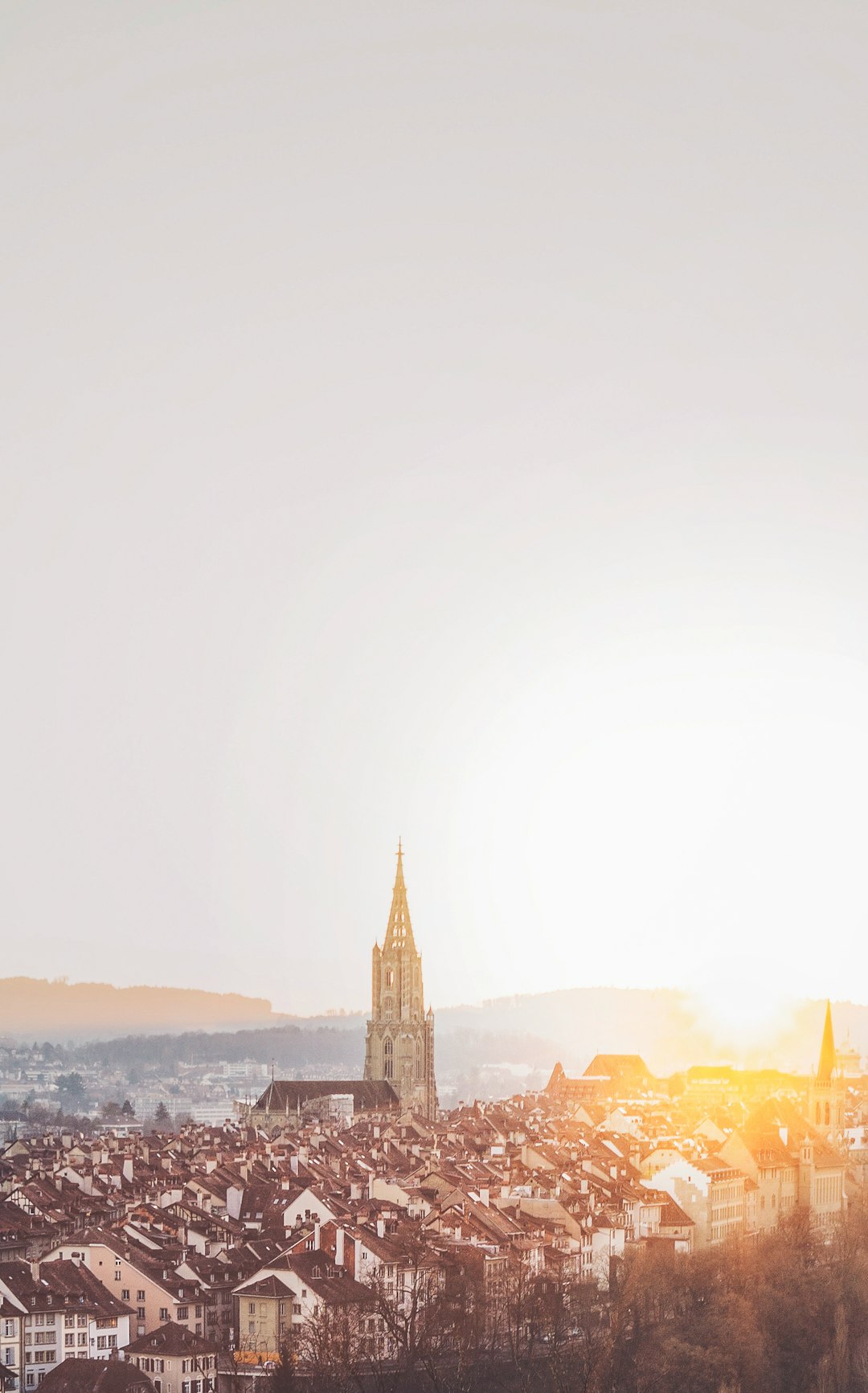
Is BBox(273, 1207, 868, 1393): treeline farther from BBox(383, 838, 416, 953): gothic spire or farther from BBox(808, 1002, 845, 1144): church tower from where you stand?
BBox(383, 838, 416, 953): gothic spire

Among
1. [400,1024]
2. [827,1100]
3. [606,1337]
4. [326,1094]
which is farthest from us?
[400,1024]

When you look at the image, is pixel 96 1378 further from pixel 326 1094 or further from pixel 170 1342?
pixel 326 1094

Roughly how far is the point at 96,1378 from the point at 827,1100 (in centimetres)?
6329

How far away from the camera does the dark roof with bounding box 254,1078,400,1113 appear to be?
10706cm

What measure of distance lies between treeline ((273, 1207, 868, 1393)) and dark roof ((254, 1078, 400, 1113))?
5737 cm

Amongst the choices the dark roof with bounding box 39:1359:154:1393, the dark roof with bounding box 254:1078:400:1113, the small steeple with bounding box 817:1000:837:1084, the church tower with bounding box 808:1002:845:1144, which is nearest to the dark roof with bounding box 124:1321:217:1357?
the dark roof with bounding box 39:1359:154:1393

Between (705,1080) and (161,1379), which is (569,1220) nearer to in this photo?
(161,1379)

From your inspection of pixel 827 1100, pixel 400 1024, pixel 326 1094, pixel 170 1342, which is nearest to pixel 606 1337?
pixel 170 1342

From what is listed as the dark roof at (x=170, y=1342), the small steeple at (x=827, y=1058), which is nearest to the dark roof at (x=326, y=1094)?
the small steeple at (x=827, y=1058)

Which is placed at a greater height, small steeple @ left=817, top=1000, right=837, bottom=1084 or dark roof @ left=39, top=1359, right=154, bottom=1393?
small steeple @ left=817, top=1000, right=837, bottom=1084

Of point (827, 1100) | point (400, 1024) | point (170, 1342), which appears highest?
point (400, 1024)

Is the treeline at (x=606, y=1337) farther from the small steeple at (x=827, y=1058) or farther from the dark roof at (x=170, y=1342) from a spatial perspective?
the small steeple at (x=827, y=1058)

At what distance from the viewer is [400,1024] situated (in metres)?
116

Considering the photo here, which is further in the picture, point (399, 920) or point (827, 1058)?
point (399, 920)
